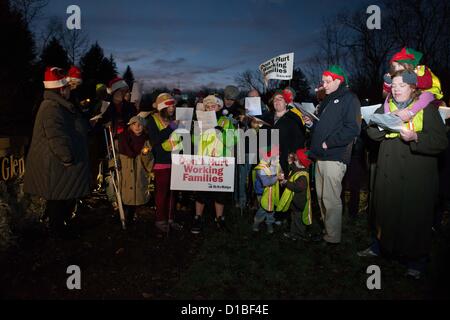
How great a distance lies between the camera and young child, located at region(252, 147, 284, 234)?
20.9 feet

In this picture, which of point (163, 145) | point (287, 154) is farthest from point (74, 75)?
point (287, 154)

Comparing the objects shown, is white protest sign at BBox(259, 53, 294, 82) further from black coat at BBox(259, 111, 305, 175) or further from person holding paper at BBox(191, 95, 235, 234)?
person holding paper at BBox(191, 95, 235, 234)

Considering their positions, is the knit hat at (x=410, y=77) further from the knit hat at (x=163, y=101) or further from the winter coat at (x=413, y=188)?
the knit hat at (x=163, y=101)

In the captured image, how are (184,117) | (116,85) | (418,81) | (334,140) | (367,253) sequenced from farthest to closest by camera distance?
1. (116,85)
2. (184,117)
3. (367,253)
4. (334,140)
5. (418,81)

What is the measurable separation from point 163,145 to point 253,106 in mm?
2358

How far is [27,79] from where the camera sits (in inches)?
945

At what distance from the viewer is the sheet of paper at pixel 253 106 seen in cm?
780

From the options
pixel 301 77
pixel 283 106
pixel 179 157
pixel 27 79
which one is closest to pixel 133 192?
pixel 179 157

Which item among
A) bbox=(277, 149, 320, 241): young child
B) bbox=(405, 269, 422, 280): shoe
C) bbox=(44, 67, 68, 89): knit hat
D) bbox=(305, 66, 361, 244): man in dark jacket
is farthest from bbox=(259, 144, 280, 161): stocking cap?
bbox=(44, 67, 68, 89): knit hat

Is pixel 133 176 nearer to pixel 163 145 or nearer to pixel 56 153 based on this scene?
pixel 163 145

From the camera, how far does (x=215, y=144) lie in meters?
6.27

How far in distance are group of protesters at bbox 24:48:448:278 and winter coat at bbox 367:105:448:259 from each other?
0.04 ft

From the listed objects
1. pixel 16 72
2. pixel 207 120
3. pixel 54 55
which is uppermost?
pixel 54 55
